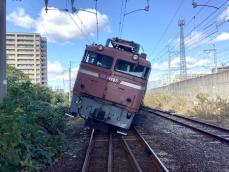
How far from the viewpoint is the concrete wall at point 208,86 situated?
3191 cm

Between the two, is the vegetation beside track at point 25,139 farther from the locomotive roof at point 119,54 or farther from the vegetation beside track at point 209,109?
the vegetation beside track at point 209,109

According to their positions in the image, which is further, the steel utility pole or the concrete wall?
the concrete wall

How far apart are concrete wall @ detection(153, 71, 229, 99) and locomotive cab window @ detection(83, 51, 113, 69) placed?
15167mm

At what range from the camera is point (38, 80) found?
120ft

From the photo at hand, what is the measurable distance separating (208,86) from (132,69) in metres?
21.2

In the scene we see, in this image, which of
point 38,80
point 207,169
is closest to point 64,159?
point 207,169

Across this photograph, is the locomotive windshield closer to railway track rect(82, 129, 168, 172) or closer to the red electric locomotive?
the red electric locomotive

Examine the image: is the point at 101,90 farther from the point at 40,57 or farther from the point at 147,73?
the point at 40,57

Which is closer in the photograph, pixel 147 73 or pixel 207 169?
pixel 207 169

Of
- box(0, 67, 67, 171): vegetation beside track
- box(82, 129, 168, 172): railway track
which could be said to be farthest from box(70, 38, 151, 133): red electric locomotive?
box(0, 67, 67, 171): vegetation beside track

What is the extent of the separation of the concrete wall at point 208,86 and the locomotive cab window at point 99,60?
15167 mm

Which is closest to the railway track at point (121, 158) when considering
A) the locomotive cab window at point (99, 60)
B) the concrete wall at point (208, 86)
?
the locomotive cab window at point (99, 60)

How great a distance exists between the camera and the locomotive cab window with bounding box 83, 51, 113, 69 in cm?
1764

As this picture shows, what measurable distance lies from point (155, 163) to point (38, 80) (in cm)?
2677
